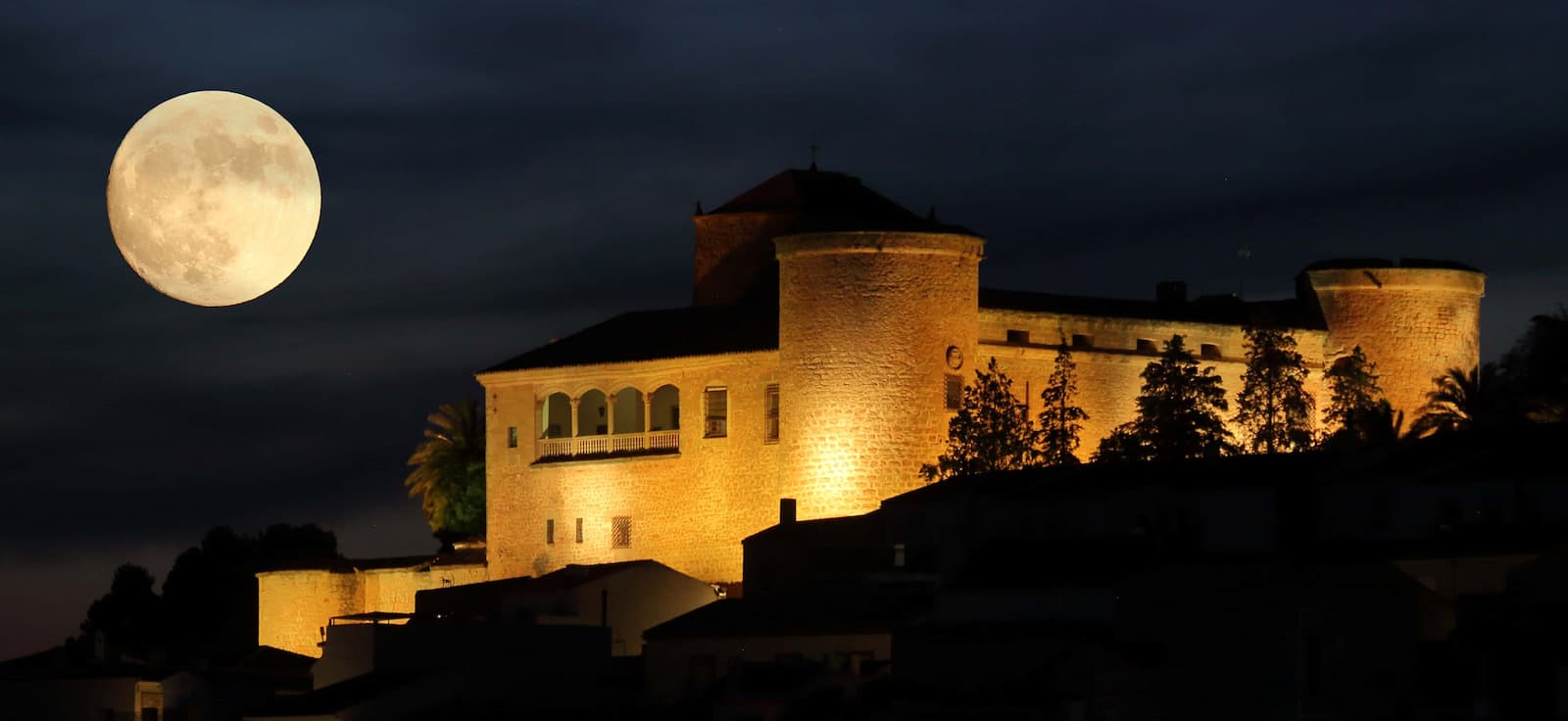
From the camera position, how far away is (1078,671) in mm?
39844

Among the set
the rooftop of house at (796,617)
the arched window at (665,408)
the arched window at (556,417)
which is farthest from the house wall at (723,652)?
the arched window at (556,417)

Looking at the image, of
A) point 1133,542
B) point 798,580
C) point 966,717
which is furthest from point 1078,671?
point 798,580

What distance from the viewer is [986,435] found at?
2405 inches

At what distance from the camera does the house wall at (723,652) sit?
150 feet

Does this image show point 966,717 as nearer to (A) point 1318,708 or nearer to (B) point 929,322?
(A) point 1318,708

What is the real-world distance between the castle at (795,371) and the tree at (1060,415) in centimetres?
54

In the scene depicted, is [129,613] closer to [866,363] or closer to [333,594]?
[333,594]

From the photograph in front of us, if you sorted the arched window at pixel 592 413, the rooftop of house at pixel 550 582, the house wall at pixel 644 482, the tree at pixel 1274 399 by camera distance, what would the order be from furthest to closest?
the arched window at pixel 592 413 < the tree at pixel 1274 399 < the house wall at pixel 644 482 < the rooftop of house at pixel 550 582

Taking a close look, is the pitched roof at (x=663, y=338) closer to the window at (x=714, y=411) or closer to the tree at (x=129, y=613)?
the window at (x=714, y=411)

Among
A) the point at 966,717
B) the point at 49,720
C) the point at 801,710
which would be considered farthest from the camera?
the point at 49,720

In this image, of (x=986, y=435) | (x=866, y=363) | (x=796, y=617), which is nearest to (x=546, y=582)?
(x=866, y=363)

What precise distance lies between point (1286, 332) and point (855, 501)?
13258 millimetres

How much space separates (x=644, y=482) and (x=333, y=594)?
8546mm

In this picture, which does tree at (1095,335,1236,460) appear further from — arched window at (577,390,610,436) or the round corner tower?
arched window at (577,390,610,436)
